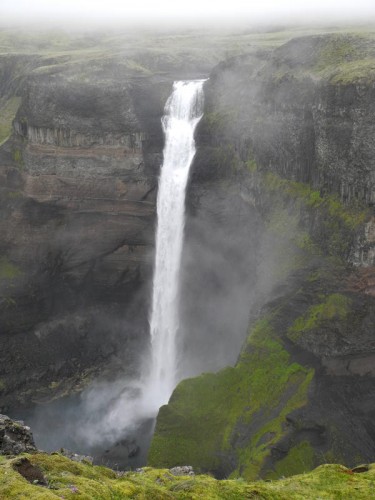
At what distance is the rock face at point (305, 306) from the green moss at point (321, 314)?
8 cm

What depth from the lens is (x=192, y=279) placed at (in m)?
54.3

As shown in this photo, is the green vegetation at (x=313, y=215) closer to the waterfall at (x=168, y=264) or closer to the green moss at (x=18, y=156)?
the waterfall at (x=168, y=264)

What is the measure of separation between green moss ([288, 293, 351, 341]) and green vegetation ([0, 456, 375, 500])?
1401 centimetres

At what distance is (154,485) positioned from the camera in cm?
1875

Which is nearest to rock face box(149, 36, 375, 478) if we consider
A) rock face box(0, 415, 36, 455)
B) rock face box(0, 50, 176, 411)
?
rock face box(0, 415, 36, 455)

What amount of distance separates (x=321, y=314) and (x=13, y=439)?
23.6m

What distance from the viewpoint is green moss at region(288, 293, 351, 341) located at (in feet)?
124

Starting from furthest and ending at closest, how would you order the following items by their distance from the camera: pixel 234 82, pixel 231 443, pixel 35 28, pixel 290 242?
1. pixel 35 28
2. pixel 234 82
3. pixel 290 242
4. pixel 231 443

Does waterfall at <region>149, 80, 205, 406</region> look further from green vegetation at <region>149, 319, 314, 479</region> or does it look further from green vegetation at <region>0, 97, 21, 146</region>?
green vegetation at <region>0, 97, 21, 146</region>

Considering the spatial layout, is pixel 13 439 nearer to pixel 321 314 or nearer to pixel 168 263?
pixel 321 314

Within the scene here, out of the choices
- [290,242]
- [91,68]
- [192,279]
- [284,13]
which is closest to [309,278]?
[290,242]

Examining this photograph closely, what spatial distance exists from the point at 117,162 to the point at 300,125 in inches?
855

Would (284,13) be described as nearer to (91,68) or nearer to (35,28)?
(35,28)

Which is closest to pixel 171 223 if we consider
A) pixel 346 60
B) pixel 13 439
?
pixel 346 60
